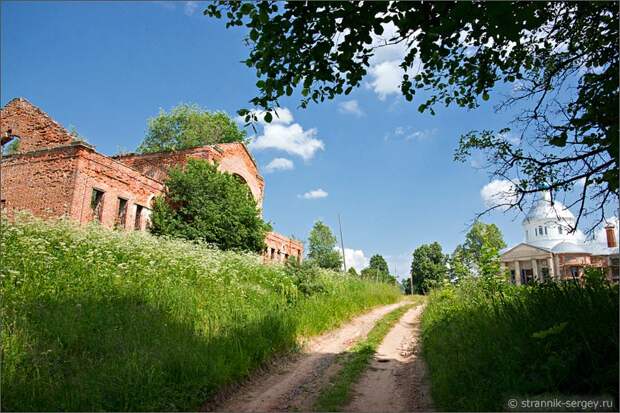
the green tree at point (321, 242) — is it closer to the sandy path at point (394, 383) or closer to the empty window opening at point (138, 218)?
the empty window opening at point (138, 218)

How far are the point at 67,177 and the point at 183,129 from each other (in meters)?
29.2

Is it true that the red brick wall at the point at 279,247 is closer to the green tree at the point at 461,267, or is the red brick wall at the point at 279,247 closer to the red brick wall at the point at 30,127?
the red brick wall at the point at 30,127

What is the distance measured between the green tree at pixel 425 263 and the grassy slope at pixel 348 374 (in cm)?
4055

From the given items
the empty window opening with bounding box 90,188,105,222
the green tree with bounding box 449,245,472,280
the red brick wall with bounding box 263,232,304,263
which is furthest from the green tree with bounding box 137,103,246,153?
the green tree with bounding box 449,245,472,280

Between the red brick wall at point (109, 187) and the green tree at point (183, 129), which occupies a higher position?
the green tree at point (183, 129)

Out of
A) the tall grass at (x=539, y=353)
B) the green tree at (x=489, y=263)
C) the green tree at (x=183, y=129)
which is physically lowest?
the tall grass at (x=539, y=353)

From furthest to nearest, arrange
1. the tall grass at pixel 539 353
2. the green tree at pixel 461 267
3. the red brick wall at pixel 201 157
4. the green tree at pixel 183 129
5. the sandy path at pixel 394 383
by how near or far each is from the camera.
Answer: the green tree at pixel 183 129 < the red brick wall at pixel 201 157 < the green tree at pixel 461 267 < the sandy path at pixel 394 383 < the tall grass at pixel 539 353

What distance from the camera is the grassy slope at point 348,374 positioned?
6.06 m

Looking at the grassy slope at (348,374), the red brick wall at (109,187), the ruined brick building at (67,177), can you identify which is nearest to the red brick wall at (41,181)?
the ruined brick building at (67,177)

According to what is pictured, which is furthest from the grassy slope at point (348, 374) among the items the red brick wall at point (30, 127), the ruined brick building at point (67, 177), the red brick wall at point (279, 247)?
the red brick wall at point (279, 247)

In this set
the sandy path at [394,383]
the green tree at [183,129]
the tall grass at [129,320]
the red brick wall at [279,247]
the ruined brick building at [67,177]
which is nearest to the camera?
the tall grass at [129,320]

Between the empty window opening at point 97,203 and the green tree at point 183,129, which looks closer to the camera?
the empty window opening at point 97,203

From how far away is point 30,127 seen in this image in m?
22.6

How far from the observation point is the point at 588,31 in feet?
16.6
